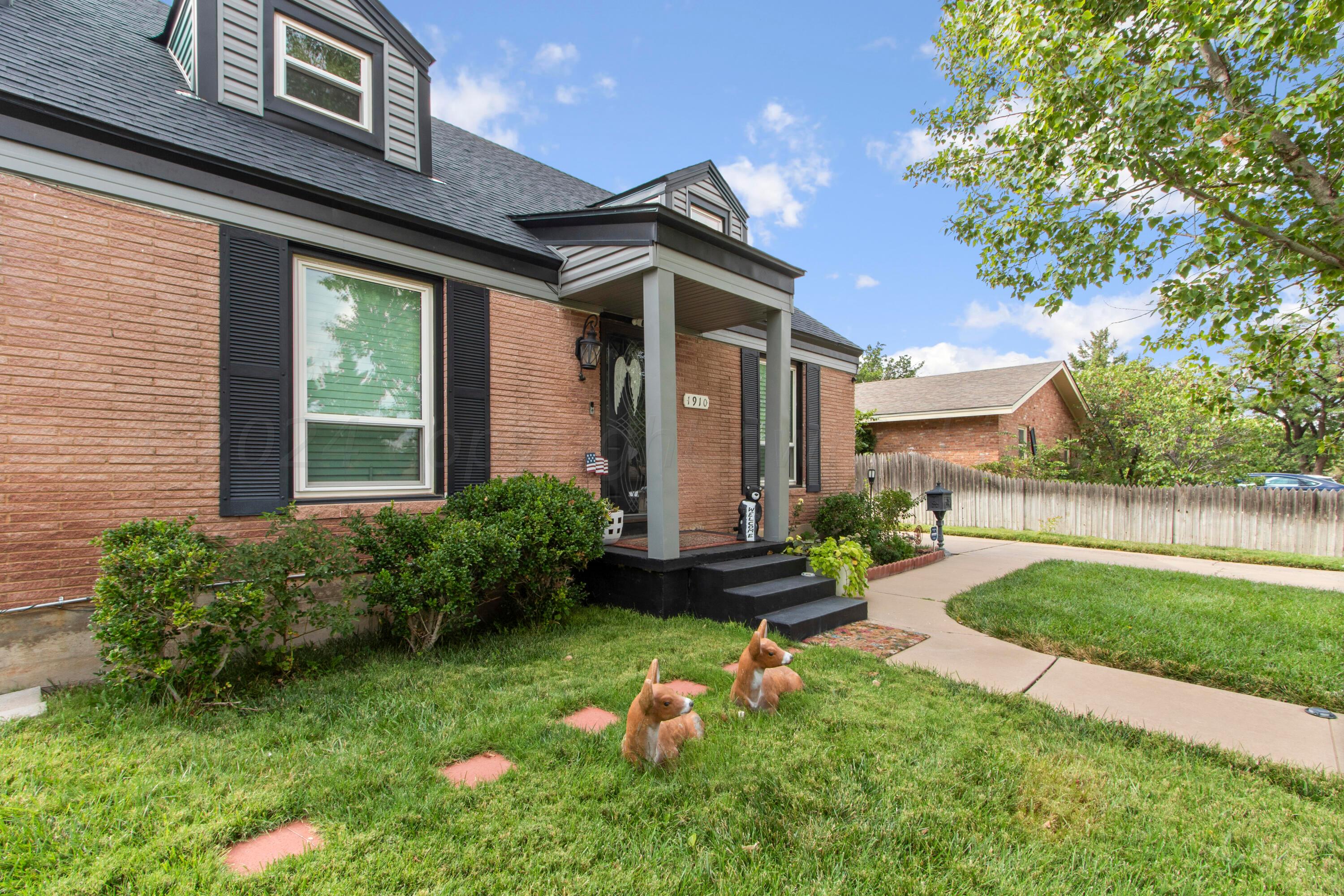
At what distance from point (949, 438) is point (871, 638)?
14633 mm

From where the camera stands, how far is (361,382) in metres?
4.85

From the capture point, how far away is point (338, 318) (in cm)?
477

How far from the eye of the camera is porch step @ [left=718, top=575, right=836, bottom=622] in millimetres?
5152

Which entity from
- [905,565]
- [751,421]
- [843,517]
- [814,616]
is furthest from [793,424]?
[814,616]

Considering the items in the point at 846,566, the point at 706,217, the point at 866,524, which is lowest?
the point at 846,566

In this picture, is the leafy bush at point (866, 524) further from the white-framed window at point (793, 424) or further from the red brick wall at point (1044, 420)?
the red brick wall at point (1044, 420)

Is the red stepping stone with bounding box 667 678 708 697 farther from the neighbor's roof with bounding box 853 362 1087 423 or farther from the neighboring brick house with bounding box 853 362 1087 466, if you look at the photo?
the neighboring brick house with bounding box 853 362 1087 466

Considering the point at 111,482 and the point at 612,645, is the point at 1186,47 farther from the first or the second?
the point at 111,482

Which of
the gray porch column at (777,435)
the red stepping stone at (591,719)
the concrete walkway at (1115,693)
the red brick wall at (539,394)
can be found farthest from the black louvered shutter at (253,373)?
the concrete walkway at (1115,693)

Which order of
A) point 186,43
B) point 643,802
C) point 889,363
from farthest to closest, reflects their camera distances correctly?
point 889,363, point 186,43, point 643,802

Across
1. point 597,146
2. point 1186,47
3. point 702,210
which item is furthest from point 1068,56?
point 597,146

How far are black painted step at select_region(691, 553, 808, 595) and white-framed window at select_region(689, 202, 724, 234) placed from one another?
4535 millimetres

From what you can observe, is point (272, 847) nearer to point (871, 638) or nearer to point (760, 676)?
point (760, 676)

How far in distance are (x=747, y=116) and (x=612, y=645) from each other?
9.37 m
